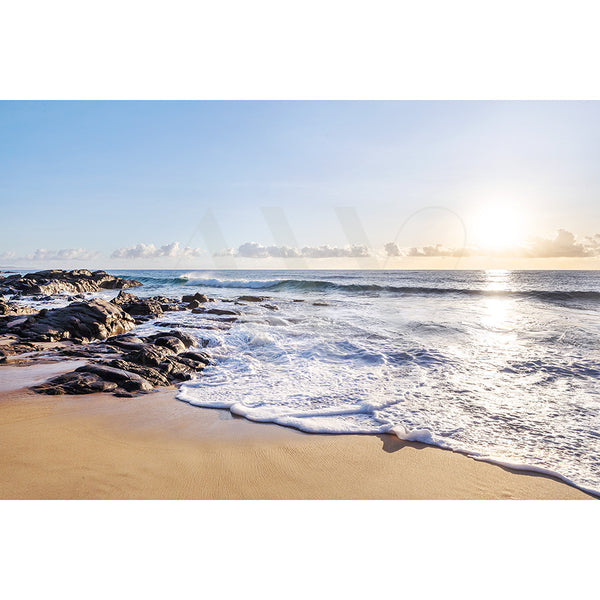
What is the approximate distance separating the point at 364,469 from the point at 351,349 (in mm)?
3450

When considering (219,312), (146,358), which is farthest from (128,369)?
(219,312)

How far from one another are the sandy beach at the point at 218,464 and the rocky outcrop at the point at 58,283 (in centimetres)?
1631

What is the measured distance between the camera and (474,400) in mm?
3824

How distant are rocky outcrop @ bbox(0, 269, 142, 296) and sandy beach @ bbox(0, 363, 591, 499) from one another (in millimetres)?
16310

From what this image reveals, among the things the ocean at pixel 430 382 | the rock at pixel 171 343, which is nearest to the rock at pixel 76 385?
the ocean at pixel 430 382

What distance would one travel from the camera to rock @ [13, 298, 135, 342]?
6521 mm

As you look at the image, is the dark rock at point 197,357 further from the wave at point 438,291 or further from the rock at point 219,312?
the wave at point 438,291

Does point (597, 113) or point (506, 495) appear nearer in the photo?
point (506, 495)

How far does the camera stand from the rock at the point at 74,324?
6521 millimetres

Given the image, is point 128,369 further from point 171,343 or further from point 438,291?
point 438,291

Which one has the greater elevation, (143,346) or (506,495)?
(143,346)

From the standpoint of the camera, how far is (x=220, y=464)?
2.61 metres
